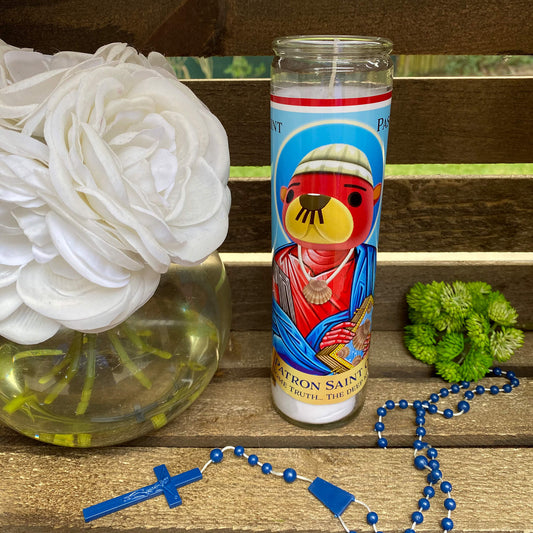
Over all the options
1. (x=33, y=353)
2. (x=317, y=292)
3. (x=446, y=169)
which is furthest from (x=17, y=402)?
(x=446, y=169)

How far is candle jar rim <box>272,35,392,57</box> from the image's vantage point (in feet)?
1.27

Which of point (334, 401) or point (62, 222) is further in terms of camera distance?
point (334, 401)

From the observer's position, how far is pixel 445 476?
44 centimetres

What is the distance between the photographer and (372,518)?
40cm

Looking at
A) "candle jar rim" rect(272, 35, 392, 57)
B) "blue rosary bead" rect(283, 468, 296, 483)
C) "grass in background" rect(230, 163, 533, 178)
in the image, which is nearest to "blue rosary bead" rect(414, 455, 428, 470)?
"blue rosary bead" rect(283, 468, 296, 483)

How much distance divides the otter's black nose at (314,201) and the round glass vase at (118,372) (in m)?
0.12

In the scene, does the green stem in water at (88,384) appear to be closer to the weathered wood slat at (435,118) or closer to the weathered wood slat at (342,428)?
the weathered wood slat at (342,428)

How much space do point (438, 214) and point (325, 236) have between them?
24cm

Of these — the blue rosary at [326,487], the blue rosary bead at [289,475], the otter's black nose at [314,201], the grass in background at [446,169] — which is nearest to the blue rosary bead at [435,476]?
the blue rosary at [326,487]

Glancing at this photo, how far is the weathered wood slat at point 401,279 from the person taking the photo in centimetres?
62

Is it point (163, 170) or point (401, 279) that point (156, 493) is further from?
point (401, 279)

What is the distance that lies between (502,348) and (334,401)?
0.66ft

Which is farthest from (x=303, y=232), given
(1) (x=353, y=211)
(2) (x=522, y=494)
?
(2) (x=522, y=494)

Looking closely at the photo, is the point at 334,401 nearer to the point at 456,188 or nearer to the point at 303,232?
the point at 303,232
